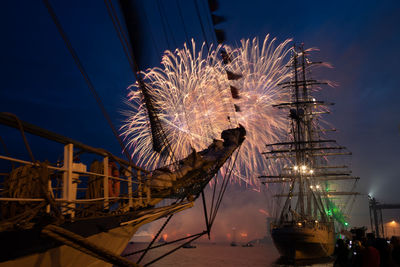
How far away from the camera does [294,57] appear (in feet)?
208

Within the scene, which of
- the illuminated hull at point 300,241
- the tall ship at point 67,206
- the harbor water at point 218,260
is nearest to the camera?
the tall ship at point 67,206

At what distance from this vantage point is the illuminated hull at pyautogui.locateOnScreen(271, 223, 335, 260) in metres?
43.7

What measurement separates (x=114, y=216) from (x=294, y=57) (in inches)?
2414

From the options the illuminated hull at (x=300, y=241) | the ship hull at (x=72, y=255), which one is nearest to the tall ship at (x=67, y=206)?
the ship hull at (x=72, y=255)

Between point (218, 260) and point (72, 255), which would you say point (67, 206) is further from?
point (218, 260)

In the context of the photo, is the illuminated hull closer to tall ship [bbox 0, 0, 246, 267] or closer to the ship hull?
tall ship [bbox 0, 0, 246, 267]

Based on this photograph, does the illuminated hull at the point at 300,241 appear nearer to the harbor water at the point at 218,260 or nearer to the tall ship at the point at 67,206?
the harbor water at the point at 218,260

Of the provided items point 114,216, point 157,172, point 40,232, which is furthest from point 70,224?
point 157,172

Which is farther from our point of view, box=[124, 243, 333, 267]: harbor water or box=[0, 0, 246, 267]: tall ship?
box=[124, 243, 333, 267]: harbor water

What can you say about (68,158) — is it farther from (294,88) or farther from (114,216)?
(294,88)

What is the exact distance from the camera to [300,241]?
143ft

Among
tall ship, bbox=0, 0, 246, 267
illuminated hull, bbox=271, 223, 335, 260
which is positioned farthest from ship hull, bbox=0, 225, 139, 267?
illuminated hull, bbox=271, 223, 335, 260

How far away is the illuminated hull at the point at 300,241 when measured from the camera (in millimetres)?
43656

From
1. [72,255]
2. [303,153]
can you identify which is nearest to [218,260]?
[303,153]
